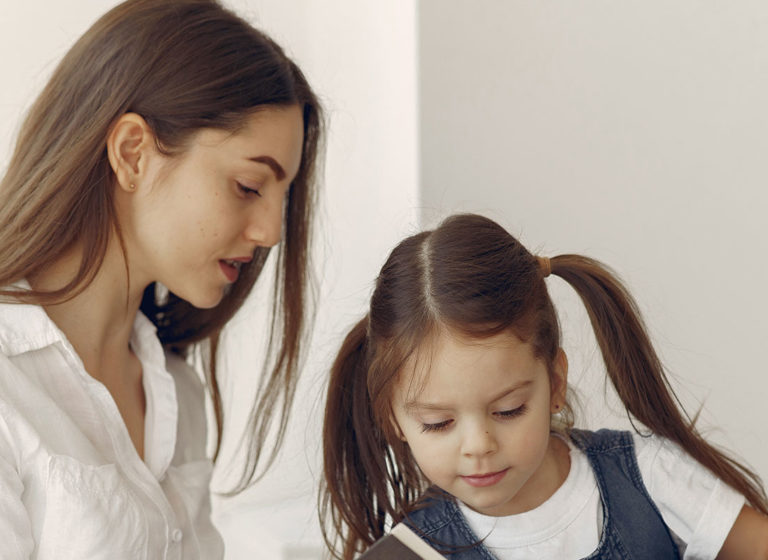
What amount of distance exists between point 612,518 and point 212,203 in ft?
1.95

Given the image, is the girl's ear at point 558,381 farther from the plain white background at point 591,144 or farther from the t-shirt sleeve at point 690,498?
the plain white background at point 591,144

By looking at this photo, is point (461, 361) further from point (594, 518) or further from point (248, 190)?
point (248, 190)

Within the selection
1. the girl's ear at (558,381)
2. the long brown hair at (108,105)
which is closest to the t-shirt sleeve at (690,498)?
the girl's ear at (558,381)

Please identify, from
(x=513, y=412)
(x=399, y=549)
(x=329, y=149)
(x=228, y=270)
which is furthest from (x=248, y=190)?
(x=329, y=149)

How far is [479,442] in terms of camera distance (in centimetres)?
96

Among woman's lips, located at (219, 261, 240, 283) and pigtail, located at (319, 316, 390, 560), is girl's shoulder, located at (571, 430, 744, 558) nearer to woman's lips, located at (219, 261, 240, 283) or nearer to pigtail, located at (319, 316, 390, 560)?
pigtail, located at (319, 316, 390, 560)

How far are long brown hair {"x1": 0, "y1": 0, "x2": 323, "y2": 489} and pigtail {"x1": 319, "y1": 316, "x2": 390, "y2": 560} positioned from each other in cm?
33

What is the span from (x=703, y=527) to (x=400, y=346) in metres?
0.39

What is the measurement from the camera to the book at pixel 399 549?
2.69 ft

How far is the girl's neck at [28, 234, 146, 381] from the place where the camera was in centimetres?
121

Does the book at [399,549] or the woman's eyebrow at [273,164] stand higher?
the woman's eyebrow at [273,164]

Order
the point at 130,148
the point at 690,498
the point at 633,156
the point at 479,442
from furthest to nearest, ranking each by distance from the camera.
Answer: the point at 633,156 < the point at 130,148 < the point at 690,498 < the point at 479,442

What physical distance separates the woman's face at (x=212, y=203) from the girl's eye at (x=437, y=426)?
360 millimetres

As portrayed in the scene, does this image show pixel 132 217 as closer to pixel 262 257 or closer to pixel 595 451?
pixel 262 257
